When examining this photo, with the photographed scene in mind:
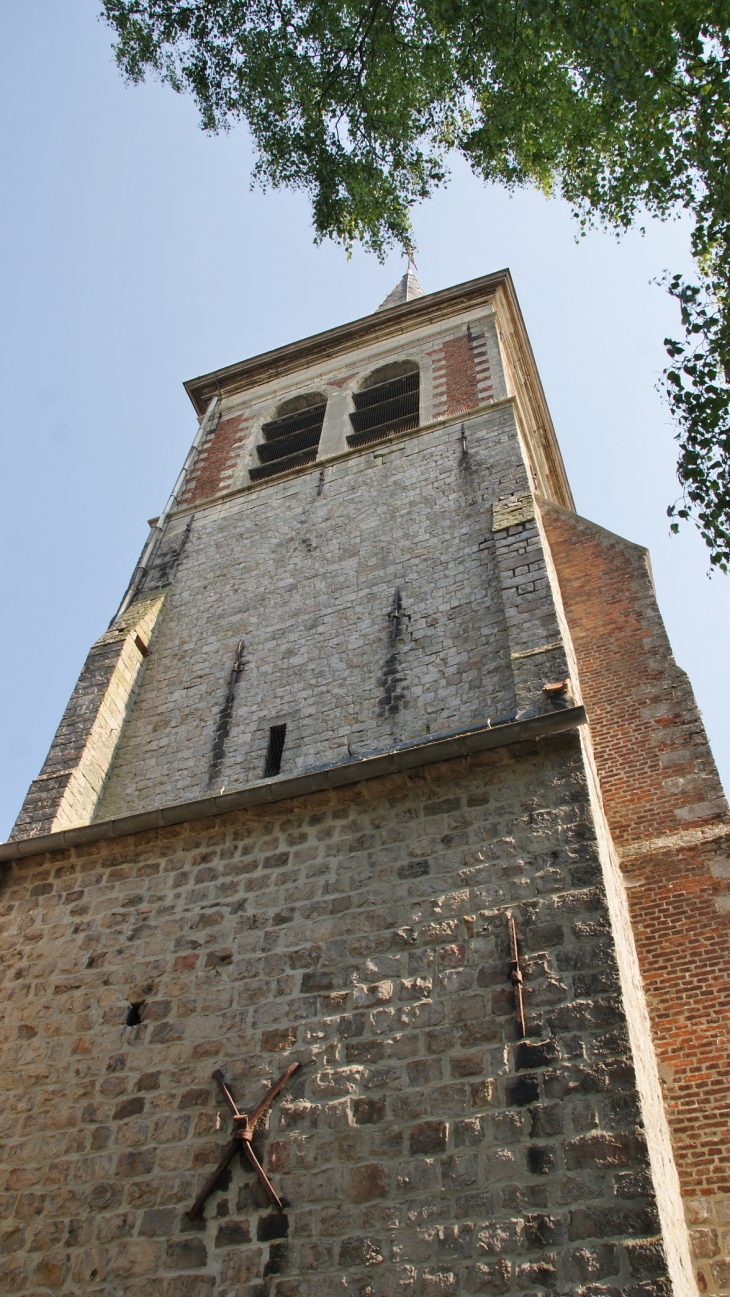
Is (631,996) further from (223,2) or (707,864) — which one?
(223,2)

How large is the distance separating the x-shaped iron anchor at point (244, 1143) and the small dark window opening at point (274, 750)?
3.13 meters

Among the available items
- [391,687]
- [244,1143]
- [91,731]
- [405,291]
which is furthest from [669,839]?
[405,291]

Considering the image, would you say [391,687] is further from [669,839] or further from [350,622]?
[669,839]

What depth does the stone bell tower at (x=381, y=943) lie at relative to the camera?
4.48 meters

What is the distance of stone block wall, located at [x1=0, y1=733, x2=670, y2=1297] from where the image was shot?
14.2 feet

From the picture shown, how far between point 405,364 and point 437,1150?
11604 millimetres

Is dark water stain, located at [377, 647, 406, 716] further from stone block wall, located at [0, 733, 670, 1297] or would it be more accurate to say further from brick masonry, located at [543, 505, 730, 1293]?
brick masonry, located at [543, 505, 730, 1293]

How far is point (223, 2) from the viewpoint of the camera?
30.8ft

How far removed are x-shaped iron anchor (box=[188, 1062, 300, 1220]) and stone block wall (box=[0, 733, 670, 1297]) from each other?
0.05m

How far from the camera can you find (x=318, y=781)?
6.45m

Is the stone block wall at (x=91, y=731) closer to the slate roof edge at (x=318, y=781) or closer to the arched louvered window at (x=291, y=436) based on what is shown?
the slate roof edge at (x=318, y=781)

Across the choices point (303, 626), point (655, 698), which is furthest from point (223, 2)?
point (655, 698)

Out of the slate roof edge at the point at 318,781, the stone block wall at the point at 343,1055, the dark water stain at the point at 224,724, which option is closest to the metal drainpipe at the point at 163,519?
the dark water stain at the point at 224,724

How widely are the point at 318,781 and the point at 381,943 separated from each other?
1.28m
